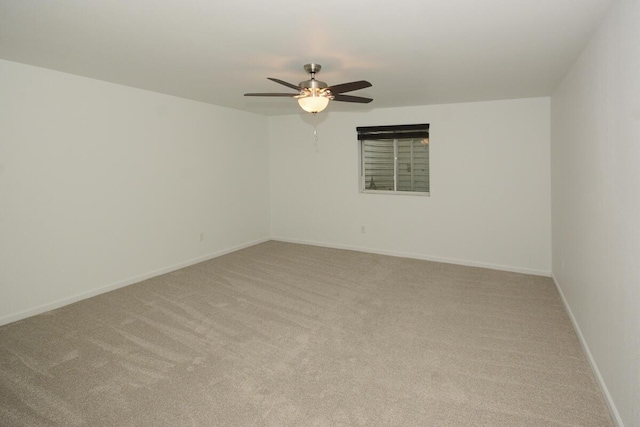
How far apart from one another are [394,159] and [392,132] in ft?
1.50

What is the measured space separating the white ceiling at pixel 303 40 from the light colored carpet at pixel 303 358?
87.6 inches

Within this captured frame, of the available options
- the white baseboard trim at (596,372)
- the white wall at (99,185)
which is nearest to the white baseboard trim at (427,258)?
the white baseboard trim at (596,372)

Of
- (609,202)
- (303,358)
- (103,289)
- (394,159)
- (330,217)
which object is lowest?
(303,358)

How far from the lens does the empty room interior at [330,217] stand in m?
2.05

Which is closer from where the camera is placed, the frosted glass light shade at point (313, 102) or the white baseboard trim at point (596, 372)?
the white baseboard trim at point (596, 372)

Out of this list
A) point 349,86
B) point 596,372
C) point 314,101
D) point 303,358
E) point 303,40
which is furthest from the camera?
point 314,101

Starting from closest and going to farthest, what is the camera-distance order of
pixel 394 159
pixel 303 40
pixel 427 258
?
1. pixel 303 40
2. pixel 427 258
3. pixel 394 159

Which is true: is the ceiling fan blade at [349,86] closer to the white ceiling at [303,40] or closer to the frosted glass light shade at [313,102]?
the frosted glass light shade at [313,102]

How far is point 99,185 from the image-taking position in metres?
3.89

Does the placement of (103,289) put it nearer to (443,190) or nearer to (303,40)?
(303,40)

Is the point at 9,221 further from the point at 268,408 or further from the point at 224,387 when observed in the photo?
the point at 268,408

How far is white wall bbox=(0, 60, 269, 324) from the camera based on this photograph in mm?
3227

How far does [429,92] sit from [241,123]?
9.94 feet

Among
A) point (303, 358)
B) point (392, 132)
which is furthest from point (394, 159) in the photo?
point (303, 358)
